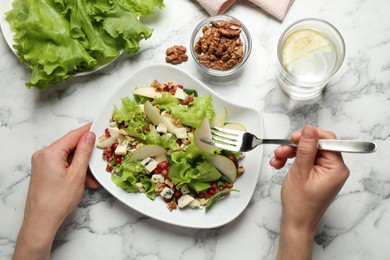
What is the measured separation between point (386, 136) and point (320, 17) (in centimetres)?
51

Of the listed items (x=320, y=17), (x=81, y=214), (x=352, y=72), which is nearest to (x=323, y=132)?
(x=352, y=72)

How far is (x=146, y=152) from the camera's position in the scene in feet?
5.42

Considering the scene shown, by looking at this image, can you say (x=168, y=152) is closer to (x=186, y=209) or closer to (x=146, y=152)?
(x=146, y=152)

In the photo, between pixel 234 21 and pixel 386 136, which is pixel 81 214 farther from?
pixel 386 136

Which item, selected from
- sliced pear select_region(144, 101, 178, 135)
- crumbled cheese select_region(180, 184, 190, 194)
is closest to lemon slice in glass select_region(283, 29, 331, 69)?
sliced pear select_region(144, 101, 178, 135)

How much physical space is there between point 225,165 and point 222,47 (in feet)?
1.41

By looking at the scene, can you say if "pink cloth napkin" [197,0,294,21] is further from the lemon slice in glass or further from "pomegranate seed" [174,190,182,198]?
"pomegranate seed" [174,190,182,198]

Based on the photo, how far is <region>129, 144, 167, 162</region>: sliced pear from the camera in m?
1.64

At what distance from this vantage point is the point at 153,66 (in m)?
1.71

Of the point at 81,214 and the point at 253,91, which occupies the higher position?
the point at 253,91

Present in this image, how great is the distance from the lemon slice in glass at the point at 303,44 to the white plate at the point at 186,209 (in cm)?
26

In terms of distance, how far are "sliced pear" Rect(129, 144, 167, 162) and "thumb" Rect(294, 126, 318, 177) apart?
51 cm

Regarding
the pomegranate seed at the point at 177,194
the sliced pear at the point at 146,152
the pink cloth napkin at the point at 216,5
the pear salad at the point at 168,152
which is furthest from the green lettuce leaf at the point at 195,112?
the pink cloth napkin at the point at 216,5

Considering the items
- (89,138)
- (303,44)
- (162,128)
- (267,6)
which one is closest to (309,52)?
(303,44)
